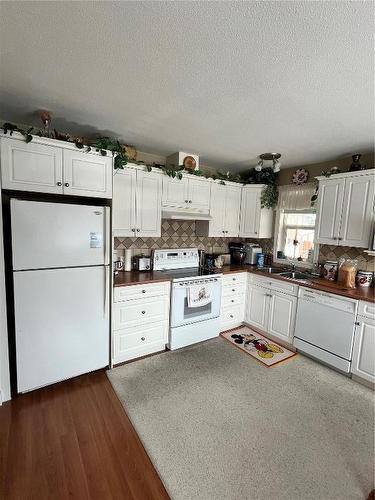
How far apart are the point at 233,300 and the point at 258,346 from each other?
27.9 inches

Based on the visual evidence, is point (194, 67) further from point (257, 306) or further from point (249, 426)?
point (257, 306)

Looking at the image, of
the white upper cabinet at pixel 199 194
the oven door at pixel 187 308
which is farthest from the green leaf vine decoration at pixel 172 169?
the oven door at pixel 187 308

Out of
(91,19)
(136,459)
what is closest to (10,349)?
(136,459)

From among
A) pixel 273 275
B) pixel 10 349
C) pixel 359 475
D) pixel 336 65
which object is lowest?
pixel 359 475

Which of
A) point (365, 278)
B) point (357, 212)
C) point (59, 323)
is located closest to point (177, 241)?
point (59, 323)

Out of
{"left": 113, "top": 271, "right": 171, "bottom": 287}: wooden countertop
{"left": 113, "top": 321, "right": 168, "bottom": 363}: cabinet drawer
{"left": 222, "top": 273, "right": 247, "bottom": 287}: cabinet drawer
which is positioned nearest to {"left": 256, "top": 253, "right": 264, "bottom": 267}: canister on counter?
{"left": 222, "top": 273, "right": 247, "bottom": 287}: cabinet drawer

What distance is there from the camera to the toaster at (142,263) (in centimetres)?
315

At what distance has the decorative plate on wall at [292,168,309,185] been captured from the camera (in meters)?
3.58

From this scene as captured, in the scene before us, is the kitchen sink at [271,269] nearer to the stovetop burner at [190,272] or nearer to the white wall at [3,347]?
the stovetop burner at [190,272]

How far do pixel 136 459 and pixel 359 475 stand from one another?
4.94ft

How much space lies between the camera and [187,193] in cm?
329

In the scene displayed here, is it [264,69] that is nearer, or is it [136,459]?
[264,69]

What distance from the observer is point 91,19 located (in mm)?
1195

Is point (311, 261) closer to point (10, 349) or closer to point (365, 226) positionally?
point (365, 226)
